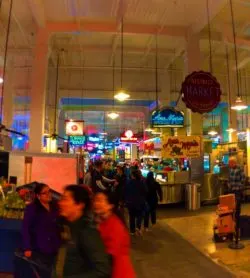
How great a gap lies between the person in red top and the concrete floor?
9.65 feet

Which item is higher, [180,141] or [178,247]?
[180,141]

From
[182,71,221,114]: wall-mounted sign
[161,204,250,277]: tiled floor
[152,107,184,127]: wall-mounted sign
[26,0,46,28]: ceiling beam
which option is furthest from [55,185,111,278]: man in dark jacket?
[152,107,184,127]: wall-mounted sign

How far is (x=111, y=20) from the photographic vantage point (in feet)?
38.7

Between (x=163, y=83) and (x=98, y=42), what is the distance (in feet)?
16.3

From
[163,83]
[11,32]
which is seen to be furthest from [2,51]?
[163,83]

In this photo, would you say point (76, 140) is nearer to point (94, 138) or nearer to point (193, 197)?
point (94, 138)

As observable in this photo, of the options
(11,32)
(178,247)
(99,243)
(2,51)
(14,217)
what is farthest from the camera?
(2,51)

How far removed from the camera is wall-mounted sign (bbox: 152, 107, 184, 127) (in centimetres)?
1142

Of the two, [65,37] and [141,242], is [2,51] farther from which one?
[141,242]

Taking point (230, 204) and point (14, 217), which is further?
point (230, 204)

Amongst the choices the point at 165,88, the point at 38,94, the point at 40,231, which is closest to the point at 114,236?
the point at 40,231

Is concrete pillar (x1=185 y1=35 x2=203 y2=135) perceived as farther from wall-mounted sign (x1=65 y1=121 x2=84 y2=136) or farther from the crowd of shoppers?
the crowd of shoppers

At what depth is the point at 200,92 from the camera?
7.51 metres

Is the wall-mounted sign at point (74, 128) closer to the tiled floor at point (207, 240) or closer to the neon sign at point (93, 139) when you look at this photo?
the tiled floor at point (207, 240)
